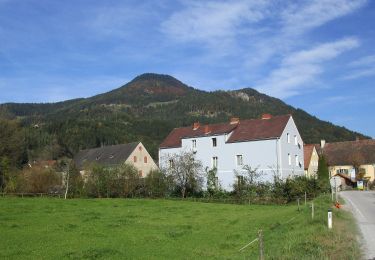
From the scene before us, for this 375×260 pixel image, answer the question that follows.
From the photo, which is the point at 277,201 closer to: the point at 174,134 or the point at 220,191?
the point at 220,191

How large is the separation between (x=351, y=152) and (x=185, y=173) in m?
40.9

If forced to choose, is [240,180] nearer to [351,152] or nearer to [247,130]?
[247,130]

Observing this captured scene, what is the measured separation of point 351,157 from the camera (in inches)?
3317

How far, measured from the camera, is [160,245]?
19.3 m

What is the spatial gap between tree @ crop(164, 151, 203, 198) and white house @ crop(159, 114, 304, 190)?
99.8 inches

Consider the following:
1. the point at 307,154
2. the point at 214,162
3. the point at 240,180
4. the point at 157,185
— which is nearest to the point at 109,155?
the point at 157,185

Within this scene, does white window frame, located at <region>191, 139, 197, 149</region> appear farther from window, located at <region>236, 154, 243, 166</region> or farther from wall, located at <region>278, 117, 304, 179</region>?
wall, located at <region>278, 117, 304, 179</region>

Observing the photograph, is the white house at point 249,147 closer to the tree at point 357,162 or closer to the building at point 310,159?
the building at point 310,159

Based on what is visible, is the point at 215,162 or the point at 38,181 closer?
the point at 38,181

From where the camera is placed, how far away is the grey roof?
84000mm

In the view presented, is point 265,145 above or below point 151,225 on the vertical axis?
above

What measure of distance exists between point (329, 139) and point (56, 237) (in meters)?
115

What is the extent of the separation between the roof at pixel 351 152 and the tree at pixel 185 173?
36434mm

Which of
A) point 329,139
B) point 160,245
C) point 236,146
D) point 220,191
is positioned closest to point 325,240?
point 160,245
